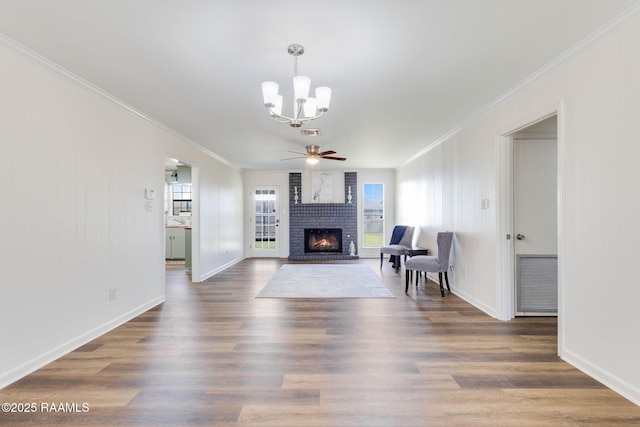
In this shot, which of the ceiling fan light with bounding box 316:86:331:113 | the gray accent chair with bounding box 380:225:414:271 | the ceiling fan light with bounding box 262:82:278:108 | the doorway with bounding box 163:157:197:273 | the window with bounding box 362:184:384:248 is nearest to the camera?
the ceiling fan light with bounding box 262:82:278:108

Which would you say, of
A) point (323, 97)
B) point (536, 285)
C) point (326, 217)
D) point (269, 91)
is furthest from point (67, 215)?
point (326, 217)

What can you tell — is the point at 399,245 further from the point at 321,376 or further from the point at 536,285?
the point at 321,376

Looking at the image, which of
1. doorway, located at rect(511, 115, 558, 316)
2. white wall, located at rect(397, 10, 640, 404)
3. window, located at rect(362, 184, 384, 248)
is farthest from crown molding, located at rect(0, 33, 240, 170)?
window, located at rect(362, 184, 384, 248)

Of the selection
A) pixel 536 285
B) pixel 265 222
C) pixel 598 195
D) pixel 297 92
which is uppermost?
pixel 297 92

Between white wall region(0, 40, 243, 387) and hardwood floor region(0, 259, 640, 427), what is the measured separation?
0.27 metres

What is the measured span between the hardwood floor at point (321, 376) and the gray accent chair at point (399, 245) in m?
2.56

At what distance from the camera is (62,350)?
256 centimetres

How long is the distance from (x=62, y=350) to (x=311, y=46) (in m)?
3.17

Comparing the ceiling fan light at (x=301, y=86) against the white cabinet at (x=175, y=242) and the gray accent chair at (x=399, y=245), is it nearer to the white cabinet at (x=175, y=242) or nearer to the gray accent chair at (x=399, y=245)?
the gray accent chair at (x=399, y=245)

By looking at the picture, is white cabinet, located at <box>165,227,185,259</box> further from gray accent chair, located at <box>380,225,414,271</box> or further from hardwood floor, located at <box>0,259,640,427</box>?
gray accent chair, located at <box>380,225,414,271</box>

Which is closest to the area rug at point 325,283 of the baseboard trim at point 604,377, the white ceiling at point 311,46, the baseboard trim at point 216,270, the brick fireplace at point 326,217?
the baseboard trim at point 216,270

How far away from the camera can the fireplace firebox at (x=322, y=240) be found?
27.7 ft

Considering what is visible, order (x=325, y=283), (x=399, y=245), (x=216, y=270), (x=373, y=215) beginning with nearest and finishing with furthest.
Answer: (x=325, y=283) → (x=216, y=270) → (x=399, y=245) → (x=373, y=215)

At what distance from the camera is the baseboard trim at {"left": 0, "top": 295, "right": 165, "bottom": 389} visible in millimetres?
2150
